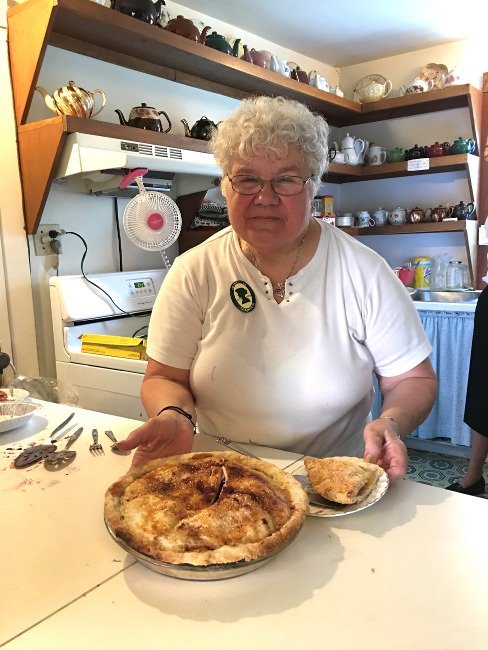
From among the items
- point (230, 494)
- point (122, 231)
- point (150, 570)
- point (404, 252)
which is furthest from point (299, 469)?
point (404, 252)

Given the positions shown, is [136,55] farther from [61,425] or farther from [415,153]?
[415,153]

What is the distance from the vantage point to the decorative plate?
11.2ft

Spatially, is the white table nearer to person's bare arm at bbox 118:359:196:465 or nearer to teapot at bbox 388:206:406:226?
person's bare arm at bbox 118:359:196:465

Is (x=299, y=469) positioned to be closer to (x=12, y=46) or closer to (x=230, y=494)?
(x=230, y=494)

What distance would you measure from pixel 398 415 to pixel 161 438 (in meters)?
0.49

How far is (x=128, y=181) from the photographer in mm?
2100

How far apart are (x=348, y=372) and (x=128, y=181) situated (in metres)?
1.34

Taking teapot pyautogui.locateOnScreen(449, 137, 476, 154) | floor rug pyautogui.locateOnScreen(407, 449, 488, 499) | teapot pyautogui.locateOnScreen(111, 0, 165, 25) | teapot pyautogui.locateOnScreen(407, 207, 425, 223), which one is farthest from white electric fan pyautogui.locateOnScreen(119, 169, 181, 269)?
teapot pyautogui.locateOnScreen(449, 137, 476, 154)

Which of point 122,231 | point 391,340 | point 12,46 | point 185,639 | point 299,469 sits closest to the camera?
point 185,639

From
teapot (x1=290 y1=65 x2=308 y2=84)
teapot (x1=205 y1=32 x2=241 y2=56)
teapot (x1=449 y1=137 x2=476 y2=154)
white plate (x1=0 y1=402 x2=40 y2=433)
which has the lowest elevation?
white plate (x1=0 y1=402 x2=40 y2=433)

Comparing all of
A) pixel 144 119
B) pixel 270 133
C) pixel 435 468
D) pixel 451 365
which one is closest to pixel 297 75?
pixel 144 119

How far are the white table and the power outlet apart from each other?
1424 mm

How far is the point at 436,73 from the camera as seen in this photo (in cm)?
344

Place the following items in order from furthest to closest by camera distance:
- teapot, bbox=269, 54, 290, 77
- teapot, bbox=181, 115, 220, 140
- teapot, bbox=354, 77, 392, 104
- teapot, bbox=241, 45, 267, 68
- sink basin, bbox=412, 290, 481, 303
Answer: teapot, bbox=354, 77, 392, 104, sink basin, bbox=412, 290, 481, 303, teapot, bbox=269, 54, 290, 77, teapot, bbox=241, 45, 267, 68, teapot, bbox=181, 115, 220, 140
